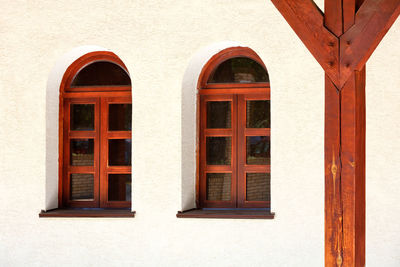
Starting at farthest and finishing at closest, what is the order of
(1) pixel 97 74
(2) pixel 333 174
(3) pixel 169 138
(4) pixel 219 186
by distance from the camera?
(1) pixel 97 74
(4) pixel 219 186
(3) pixel 169 138
(2) pixel 333 174

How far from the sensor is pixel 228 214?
5.85 m

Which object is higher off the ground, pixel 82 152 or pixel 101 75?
pixel 101 75

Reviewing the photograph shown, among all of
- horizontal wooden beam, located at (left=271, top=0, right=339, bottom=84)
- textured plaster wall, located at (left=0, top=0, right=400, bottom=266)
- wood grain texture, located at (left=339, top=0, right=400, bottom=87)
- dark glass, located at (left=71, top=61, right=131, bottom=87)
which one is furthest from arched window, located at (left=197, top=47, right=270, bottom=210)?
wood grain texture, located at (left=339, top=0, right=400, bottom=87)

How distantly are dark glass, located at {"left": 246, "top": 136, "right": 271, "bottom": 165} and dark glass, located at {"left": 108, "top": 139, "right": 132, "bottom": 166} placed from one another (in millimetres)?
1328

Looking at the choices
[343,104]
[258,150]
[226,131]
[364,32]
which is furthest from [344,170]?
[226,131]

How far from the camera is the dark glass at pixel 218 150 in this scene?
6.20m

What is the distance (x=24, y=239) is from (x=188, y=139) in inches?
84.2

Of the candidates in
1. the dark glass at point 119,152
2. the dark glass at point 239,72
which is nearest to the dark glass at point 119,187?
the dark glass at point 119,152

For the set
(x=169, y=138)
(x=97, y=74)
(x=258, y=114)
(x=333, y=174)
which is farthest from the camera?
(x=97, y=74)

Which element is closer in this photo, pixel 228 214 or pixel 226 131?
pixel 228 214

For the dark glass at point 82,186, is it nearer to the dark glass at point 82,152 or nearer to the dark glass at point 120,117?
the dark glass at point 82,152

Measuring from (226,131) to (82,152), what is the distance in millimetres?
1680

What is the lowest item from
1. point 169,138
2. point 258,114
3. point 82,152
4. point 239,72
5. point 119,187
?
point 119,187

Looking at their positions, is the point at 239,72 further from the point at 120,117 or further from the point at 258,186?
the point at 120,117
